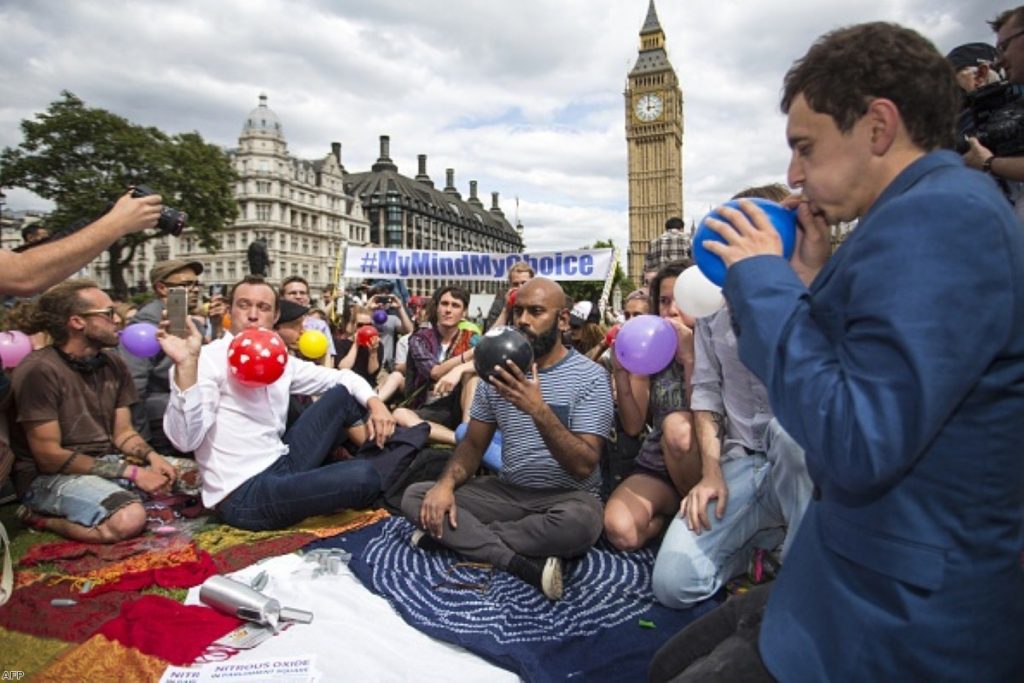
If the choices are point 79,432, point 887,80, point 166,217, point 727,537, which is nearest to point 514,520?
point 727,537

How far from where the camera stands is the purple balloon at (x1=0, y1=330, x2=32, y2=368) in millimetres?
4773

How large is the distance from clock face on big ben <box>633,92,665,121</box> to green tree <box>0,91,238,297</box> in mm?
52242

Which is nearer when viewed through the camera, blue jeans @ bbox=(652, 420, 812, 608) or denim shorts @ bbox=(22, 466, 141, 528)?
blue jeans @ bbox=(652, 420, 812, 608)

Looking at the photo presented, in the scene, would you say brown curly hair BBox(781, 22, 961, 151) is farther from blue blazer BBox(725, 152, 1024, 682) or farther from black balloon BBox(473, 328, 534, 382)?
black balloon BBox(473, 328, 534, 382)

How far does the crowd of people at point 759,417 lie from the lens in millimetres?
1020

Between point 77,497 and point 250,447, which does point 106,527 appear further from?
point 250,447

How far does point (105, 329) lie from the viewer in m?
4.34

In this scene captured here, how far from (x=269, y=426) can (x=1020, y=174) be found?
15.4 feet

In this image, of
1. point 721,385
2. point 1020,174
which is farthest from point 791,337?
point 1020,174

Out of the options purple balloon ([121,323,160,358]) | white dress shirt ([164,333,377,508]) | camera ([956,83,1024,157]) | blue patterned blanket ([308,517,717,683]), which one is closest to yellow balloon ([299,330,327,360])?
purple balloon ([121,323,160,358])

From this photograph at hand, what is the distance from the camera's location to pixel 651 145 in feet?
246

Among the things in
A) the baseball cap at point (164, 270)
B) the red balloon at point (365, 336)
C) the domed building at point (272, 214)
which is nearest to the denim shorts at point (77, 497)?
the baseball cap at point (164, 270)

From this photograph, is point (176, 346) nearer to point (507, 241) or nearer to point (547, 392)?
point (547, 392)

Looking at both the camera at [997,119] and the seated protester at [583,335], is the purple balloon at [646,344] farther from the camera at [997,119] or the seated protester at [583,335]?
the seated protester at [583,335]
